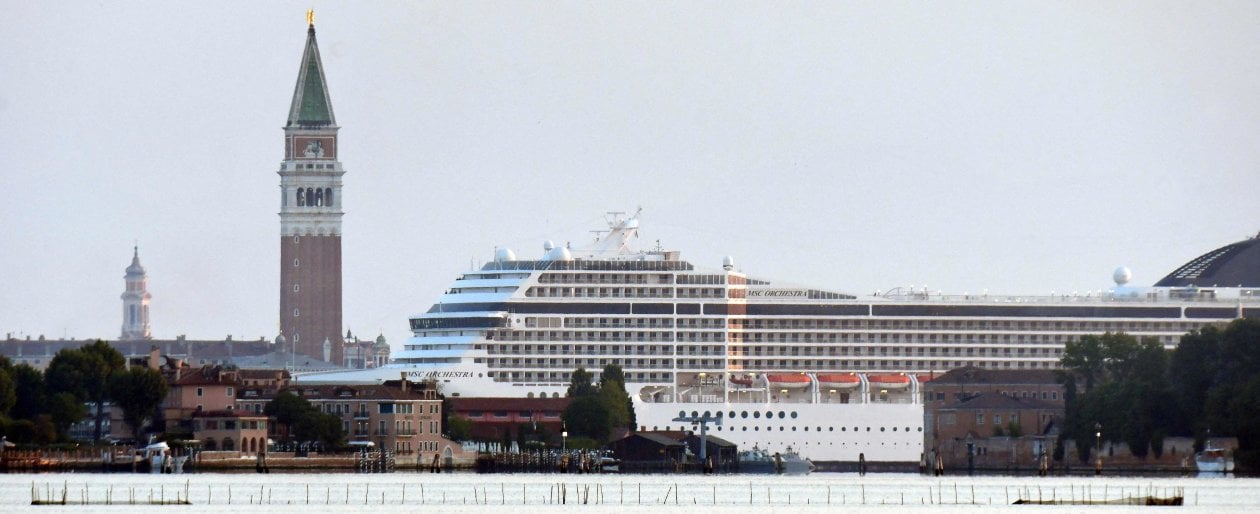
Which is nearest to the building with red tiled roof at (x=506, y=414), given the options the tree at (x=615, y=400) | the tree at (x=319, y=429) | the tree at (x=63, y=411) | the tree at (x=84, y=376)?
the tree at (x=615, y=400)

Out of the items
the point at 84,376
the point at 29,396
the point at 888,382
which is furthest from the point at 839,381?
the point at 29,396

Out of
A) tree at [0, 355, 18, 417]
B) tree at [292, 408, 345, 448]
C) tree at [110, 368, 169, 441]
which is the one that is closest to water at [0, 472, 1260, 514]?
tree at [292, 408, 345, 448]

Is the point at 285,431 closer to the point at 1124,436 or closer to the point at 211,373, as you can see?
the point at 211,373

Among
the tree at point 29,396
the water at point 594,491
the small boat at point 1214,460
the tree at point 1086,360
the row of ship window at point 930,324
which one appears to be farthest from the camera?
the row of ship window at point 930,324

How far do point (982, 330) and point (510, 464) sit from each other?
2644 cm

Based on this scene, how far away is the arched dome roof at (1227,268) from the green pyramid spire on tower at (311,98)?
56.9 metres

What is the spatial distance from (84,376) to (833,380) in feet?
93.7

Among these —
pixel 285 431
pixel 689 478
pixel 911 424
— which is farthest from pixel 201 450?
pixel 911 424

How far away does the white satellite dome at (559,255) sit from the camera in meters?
131

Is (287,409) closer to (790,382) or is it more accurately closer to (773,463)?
(773,463)

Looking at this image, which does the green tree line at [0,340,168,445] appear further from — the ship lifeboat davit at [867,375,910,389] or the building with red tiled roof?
the ship lifeboat davit at [867,375,910,389]

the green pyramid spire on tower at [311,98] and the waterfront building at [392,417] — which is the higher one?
the green pyramid spire on tower at [311,98]

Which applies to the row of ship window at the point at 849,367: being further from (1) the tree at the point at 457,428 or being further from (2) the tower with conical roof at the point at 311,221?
(2) the tower with conical roof at the point at 311,221

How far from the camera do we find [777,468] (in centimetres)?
11781
